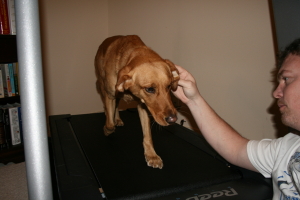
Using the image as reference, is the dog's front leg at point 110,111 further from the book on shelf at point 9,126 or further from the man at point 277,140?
the book on shelf at point 9,126

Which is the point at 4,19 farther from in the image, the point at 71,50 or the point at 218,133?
the point at 218,133

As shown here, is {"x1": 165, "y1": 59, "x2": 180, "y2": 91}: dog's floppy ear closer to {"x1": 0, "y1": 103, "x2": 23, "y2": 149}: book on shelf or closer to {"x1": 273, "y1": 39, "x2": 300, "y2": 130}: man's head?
{"x1": 273, "y1": 39, "x2": 300, "y2": 130}: man's head

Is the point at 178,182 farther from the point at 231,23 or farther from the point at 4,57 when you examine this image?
the point at 4,57

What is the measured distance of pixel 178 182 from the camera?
1536 millimetres

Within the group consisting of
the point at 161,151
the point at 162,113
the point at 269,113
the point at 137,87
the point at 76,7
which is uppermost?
the point at 76,7

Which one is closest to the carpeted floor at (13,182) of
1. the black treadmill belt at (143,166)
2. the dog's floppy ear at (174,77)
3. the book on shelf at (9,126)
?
the book on shelf at (9,126)

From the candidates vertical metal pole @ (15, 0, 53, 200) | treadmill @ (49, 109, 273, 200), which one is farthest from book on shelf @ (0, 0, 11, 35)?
vertical metal pole @ (15, 0, 53, 200)

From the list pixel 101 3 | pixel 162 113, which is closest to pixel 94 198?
pixel 162 113

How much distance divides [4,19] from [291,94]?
2.89 meters

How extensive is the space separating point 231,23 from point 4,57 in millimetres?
2346

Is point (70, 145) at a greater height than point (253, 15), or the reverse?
point (253, 15)

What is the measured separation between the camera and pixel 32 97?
0.56m

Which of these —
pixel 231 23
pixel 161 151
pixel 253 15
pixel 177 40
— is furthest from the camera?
pixel 177 40

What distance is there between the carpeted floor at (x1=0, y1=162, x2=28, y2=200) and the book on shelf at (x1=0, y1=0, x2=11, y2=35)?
148cm
